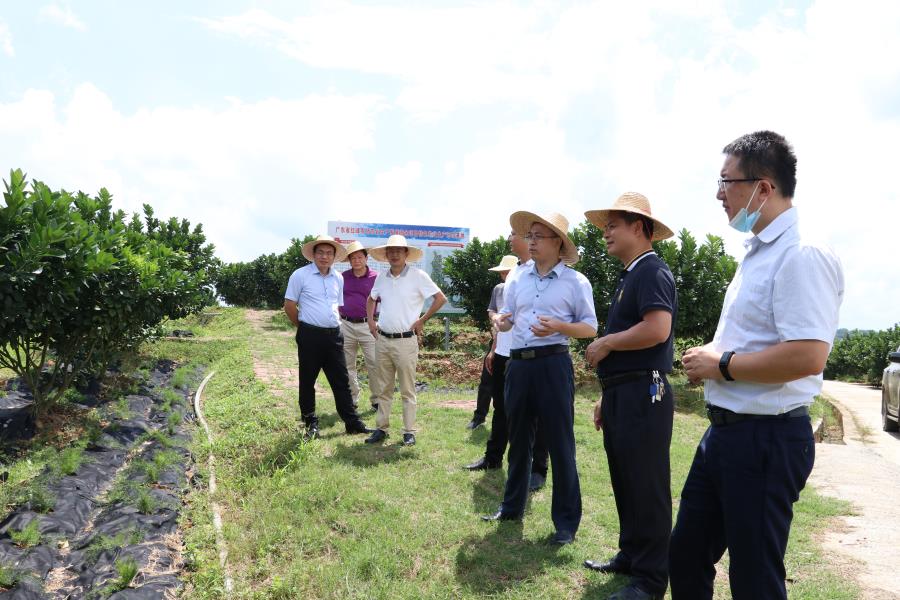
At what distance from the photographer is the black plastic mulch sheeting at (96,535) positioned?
329cm

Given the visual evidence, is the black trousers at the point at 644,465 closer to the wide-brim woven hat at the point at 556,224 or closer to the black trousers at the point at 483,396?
the wide-brim woven hat at the point at 556,224

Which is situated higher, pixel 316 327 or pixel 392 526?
pixel 316 327

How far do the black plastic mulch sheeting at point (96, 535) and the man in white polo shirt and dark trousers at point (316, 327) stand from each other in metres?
1.32

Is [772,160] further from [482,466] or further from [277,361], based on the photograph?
[277,361]

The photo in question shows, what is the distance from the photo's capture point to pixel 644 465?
10.1ft

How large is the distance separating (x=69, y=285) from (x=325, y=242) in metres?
2.39

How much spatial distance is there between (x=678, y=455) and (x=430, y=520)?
138 inches

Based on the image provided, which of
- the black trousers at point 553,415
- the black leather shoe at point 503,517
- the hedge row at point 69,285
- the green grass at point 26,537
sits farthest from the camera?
the hedge row at point 69,285

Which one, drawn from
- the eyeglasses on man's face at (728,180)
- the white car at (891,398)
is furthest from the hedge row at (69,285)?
the white car at (891,398)

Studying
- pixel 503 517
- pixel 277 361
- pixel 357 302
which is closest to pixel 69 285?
pixel 357 302

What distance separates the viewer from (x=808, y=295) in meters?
1.98

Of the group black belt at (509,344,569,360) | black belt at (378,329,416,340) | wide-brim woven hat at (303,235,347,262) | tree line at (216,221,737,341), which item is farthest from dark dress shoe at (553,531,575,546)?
tree line at (216,221,737,341)

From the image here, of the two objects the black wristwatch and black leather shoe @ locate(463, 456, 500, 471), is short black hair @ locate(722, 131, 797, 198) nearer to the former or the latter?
the black wristwatch

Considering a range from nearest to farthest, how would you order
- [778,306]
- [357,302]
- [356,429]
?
1. [778,306]
2. [356,429]
3. [357,302]
